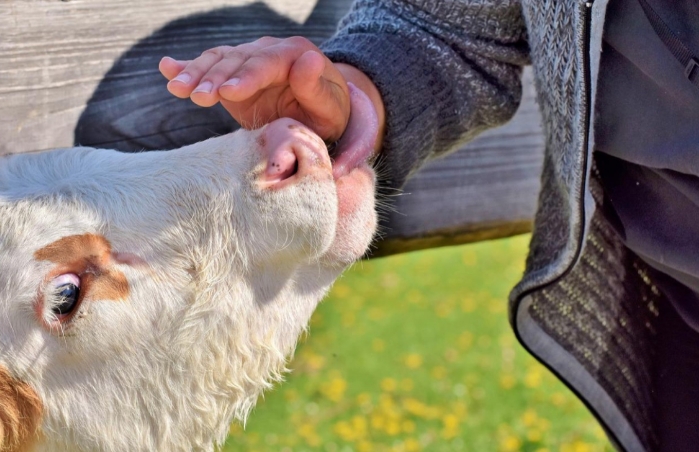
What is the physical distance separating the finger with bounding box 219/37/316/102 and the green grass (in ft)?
6.26

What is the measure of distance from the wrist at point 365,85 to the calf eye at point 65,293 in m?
0.65

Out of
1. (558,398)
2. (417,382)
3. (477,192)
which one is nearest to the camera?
(477,192)

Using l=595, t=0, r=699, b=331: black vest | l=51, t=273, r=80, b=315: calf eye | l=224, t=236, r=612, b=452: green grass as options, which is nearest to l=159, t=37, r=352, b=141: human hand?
l=51, t=273, r=80, b=315: calf eye

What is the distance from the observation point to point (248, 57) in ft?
4.80

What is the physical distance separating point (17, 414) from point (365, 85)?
88 centimetres

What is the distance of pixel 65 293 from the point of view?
1.39 meters

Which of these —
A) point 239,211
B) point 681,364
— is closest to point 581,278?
point 681,364

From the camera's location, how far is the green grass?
4051mm

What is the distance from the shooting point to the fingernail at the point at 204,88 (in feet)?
4.47

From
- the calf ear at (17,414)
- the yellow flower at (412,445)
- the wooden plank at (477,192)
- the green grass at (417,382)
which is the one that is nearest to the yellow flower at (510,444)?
the green grass at (417,382)

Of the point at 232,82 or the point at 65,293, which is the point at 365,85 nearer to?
the point at 232,82

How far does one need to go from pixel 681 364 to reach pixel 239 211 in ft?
3.13

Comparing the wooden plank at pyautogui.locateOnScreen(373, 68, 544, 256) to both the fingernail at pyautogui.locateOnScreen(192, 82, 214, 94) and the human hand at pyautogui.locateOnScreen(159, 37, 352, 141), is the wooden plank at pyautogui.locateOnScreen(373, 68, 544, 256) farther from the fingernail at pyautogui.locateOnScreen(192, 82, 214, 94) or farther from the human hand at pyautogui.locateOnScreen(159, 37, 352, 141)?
the fingernail at pyautogui.locateOnScreen(192, 82, 214, 94)

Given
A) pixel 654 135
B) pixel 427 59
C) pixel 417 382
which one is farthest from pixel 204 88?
pixel 417 382
